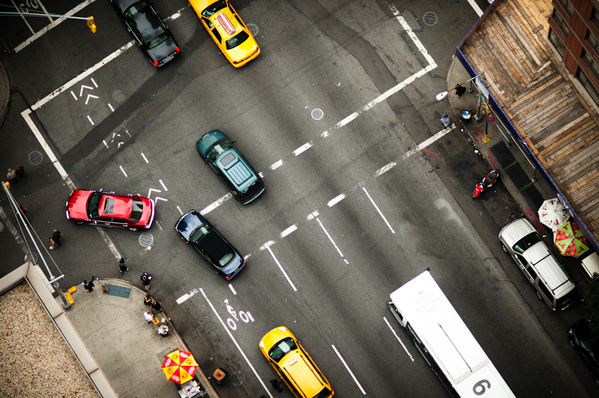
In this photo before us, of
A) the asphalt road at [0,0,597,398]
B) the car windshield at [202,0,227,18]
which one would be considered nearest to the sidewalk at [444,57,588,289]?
the asphalt road at [0,0,597,398]

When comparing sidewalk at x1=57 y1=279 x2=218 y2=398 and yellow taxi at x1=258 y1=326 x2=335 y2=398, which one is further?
sidewalk at x1=57 y1=279 x2=218 y2=398

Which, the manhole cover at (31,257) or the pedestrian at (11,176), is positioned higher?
the pedestrian at (11,176)

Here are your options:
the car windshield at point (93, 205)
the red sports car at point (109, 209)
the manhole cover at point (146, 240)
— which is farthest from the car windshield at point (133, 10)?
the manhole cover at point (146, 240)

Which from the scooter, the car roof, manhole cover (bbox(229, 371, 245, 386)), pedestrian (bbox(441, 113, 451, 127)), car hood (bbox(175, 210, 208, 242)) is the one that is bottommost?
manhole cover (bbox(229, 371, 245, 386))

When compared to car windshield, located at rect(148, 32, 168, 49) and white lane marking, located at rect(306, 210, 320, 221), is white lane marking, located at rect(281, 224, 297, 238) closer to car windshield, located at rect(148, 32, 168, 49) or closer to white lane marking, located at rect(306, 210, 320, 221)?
white lane marking, located at rect(306, 210, 320, 221)

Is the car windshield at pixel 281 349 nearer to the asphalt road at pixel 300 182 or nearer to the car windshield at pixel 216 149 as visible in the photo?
the asphalt road at pixel 300 182

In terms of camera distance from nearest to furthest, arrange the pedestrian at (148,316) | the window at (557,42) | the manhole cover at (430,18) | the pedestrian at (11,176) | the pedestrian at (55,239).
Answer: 1. the window at (557,42)
2. the pedestrian at (148,316)
3. the pedestrian at (55,239)
4. the pedestrian at (11,176)
5. the manhole cover at (430,18)
